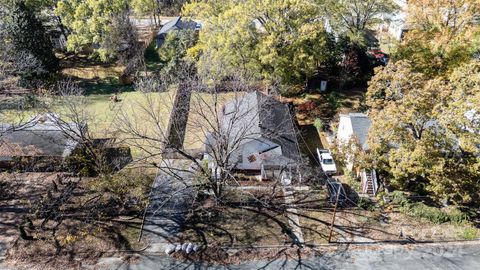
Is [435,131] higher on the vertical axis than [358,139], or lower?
higher

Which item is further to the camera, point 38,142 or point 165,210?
point 38,142

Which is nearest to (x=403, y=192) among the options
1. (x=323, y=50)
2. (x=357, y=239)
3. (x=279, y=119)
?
(x=357, y=239)

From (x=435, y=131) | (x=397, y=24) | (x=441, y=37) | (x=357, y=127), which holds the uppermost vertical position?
(x=397, y=24)

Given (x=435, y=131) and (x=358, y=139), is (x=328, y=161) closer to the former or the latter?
(x=358, y=139)

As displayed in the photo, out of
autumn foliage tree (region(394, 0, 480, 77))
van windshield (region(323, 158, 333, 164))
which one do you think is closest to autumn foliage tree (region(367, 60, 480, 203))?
van windshield (region(323, 158, 333, 164))

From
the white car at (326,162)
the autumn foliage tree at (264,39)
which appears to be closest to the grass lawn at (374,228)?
the white car at (326,162)

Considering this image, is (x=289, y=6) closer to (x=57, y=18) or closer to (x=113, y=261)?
(x=113, y=261)

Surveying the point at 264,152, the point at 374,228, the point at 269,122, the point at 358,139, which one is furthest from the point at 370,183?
the point at 269,122
